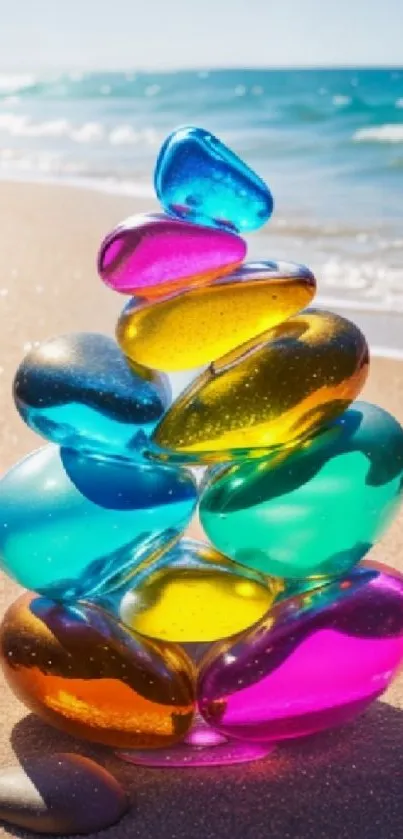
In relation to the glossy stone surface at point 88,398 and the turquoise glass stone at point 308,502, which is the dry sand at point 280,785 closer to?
the turquoise glass stone at point 308,502

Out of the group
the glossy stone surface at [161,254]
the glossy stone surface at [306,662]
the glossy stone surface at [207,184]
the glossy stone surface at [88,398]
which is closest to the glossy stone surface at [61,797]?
the glossy stone surface at [306,662]

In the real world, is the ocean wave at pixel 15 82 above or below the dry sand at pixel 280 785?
below

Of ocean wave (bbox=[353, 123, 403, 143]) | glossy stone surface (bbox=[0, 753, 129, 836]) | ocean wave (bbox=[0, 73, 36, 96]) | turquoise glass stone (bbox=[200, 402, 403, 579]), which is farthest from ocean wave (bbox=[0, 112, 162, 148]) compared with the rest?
glossy stone surface (bbox=[0, 753, 129, 836])

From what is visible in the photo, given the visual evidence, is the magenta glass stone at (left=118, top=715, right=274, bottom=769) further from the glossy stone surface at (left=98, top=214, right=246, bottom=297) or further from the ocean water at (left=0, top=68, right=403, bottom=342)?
the ocean water at (left=0, top=68, right=403, bottom=342)

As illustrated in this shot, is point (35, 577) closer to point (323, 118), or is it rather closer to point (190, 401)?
point (190, 401)

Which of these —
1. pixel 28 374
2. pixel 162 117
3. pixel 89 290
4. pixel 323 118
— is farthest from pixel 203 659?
pixel 162 117

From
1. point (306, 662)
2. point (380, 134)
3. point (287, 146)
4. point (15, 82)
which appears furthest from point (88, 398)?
point (15, 82)
